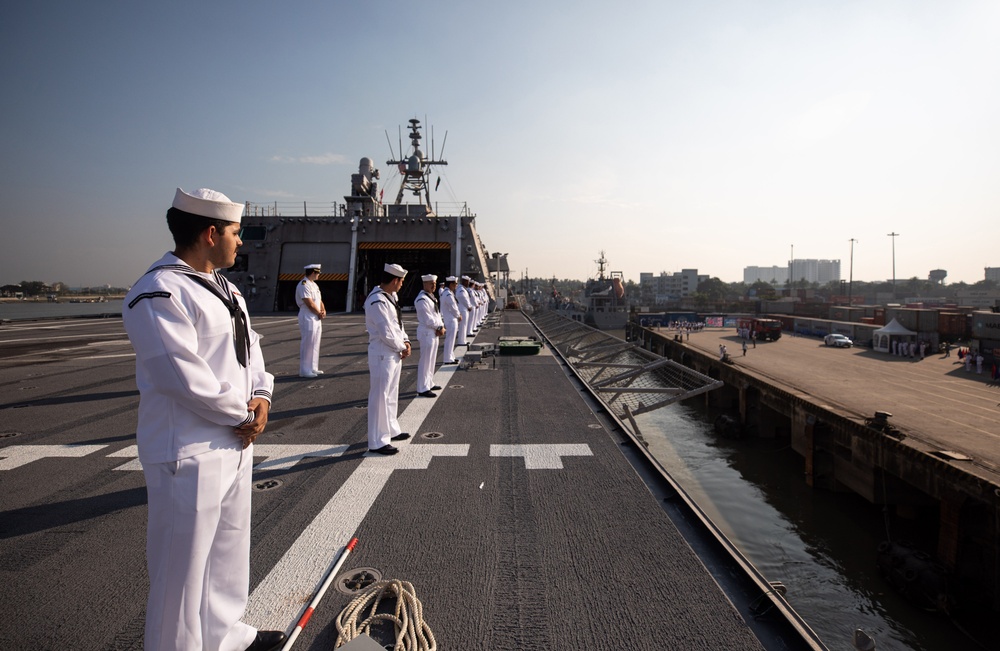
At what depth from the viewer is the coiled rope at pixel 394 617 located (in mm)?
2301

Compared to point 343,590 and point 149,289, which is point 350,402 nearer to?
point 343,590

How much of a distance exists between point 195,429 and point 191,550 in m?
0.48

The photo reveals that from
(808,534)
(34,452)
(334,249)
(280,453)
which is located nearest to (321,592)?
(280,453)

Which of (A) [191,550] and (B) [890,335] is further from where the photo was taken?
(B) [890,335]

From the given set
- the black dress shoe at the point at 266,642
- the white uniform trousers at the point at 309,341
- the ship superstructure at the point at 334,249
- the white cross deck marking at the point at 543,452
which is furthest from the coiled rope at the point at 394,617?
the ship superstructure at the point at 334,249

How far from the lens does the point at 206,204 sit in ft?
6.94

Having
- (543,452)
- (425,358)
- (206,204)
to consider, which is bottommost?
(543,452)

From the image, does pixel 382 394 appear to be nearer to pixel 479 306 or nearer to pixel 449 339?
pixel 449 339

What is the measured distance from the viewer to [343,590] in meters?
2.76

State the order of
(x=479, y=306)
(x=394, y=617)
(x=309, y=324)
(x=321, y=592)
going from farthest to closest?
(x=479, y=306), (x=309, y=324), (x=321, y=592), (x=394, y=617)

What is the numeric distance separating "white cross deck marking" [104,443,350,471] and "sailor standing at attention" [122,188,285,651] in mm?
2818

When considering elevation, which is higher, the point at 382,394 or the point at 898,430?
the point at 382,394

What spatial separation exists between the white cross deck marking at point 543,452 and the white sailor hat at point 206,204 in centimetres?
353

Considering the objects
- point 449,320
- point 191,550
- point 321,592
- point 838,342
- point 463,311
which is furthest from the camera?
point 838,342
